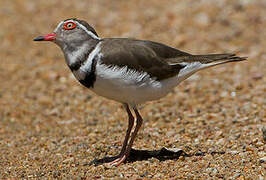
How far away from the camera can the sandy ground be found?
6453 millimetres

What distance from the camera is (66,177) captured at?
240 inches

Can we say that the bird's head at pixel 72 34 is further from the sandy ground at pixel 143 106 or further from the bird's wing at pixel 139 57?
the sandy ground at pixel 143 106

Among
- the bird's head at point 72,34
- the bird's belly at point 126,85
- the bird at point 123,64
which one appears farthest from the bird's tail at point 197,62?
the bird's head at point 72,34

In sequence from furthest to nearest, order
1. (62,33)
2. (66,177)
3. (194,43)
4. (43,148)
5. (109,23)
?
(109,23) < (194,43) < (43,148) < (62,33) < (66,177)

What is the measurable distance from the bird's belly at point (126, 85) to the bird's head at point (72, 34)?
0.65 metres

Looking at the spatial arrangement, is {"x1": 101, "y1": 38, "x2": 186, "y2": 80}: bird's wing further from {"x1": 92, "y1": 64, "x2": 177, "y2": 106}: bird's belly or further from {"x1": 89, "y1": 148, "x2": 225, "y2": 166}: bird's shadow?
{"x1": 89, "y1": 148, "x2": 225, "y2": 166}: bird's shadow

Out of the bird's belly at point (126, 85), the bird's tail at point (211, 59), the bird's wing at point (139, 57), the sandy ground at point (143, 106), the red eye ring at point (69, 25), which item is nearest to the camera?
the bird's belly at point (126, 85)

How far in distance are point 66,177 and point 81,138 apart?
1945 millimetres

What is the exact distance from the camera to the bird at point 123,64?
6125 millimetres

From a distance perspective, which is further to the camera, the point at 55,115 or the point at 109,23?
the point at 109,23

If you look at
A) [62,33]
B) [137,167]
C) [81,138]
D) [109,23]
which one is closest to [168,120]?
[81,138]

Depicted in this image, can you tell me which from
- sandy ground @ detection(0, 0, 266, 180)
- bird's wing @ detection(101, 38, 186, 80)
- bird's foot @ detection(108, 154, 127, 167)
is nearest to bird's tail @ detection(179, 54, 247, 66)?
bird's wing @ detection(101, 38, 186, 80)

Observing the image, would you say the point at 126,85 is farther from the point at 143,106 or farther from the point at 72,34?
the point at 143,106

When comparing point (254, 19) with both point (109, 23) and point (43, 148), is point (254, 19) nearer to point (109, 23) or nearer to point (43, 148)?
point (109, 23)
